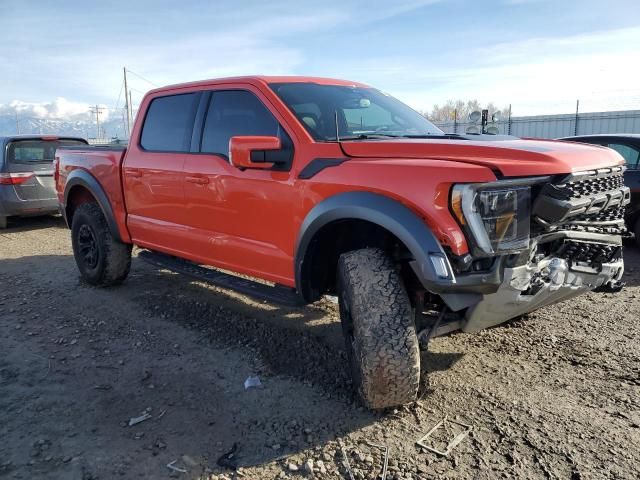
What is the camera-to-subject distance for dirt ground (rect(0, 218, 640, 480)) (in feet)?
8.54

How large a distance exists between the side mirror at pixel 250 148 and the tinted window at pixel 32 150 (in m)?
7.52

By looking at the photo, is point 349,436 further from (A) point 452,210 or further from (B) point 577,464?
(A) point 452,210

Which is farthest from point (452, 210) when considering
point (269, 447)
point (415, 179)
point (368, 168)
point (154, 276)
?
point (154, 276)

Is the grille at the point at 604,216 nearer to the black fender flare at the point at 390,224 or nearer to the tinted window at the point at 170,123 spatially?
the black fender flare at the point at 390,224

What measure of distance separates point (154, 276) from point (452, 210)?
14.4 ft

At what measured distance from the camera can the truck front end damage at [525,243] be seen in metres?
2.59

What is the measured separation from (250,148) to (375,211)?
944 mm

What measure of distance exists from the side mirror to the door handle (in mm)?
719

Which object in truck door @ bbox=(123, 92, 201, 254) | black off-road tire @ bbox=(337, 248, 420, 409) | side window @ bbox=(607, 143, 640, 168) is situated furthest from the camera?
side window @ bbox=(607, 143, 640, 168)

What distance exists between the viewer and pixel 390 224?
110 inches

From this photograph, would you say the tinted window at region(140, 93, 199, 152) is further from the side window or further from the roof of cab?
the side window

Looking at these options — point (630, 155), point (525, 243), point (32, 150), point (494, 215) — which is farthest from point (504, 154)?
point (32, 150)

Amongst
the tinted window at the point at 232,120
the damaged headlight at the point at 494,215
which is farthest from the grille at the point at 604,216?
the tinted window at the point at 232,120

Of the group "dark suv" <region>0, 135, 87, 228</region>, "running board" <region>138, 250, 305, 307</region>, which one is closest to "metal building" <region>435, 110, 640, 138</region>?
"dark suv" <region>0, 135, 87, 228</region>
